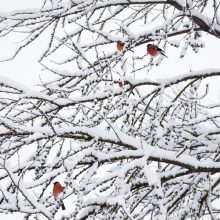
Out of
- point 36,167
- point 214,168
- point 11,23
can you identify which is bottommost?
point 36,167

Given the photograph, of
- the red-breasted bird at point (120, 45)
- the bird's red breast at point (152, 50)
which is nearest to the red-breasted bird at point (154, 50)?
the bird's red breast at point (152, 50)

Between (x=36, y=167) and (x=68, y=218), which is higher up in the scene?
(x=36, y=167)

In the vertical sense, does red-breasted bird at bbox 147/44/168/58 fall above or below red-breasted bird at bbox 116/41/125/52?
above

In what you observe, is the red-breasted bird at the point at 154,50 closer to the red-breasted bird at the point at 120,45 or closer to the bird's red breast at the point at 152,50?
the bird's red breast at the point at 152,50

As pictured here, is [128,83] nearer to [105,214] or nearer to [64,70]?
[64,70]

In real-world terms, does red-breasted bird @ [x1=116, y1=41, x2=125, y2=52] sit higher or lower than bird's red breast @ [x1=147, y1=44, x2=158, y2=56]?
lower

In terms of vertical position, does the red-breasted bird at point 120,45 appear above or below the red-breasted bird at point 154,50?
below

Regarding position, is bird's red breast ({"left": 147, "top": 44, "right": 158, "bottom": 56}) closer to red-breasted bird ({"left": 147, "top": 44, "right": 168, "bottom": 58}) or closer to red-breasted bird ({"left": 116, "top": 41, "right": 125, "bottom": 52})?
red-breasted bird ({"left": 147, "top": 44, "right": 168, "bottom": 58})

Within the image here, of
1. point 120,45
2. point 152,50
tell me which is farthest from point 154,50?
point 120,45

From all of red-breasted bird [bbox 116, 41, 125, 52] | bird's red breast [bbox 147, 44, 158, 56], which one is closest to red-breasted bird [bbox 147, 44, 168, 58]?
bird's red breast [bbox 147, 44, 158, 56]

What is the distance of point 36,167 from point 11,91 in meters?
0.53

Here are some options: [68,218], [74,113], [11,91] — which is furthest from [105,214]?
[74,113]

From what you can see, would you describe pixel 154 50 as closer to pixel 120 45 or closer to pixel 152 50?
pixel 152 50

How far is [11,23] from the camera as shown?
10.9 ft
